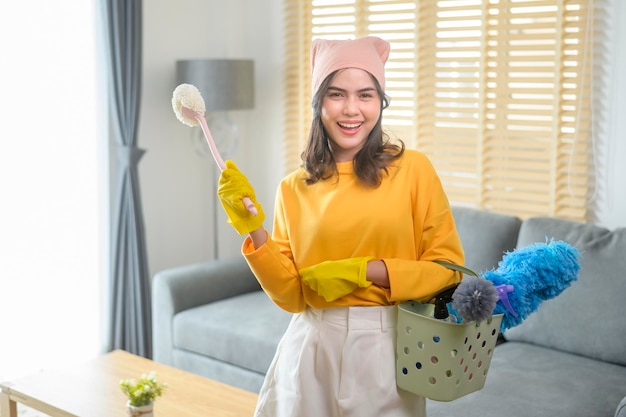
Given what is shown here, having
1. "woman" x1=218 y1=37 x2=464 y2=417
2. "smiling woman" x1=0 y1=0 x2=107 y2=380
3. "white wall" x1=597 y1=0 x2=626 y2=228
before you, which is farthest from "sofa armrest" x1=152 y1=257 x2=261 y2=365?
"woman" x1=218 y1=37 x2=464 y2=417

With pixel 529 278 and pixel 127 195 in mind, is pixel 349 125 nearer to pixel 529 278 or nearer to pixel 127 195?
pixel 529 278

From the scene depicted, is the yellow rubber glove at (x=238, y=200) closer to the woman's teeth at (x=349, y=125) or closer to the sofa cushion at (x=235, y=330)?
the woman's teeth at (x=349, y=125)

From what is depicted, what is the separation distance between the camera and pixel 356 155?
1.86 meters

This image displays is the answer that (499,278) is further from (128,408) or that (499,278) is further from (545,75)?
(545,75)

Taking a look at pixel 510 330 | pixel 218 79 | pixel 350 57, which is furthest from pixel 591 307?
pixel 218 79

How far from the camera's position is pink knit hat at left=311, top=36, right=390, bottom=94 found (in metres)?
1.82

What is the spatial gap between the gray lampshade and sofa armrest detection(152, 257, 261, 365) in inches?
29.9

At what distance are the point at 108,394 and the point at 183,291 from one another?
37.1 inches

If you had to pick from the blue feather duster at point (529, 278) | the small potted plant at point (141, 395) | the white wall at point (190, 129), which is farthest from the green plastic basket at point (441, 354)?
the white wall at point (190, 129)

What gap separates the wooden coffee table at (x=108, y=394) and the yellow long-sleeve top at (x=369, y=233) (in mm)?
785

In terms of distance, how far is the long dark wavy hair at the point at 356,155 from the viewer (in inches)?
70.9

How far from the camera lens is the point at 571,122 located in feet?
10.7

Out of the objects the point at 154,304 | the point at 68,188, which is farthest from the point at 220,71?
the point at 154,304

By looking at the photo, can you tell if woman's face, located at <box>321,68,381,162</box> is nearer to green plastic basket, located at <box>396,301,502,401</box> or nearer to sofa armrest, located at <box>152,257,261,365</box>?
green plastic basket, located at <box>396,301,502,401</box>
